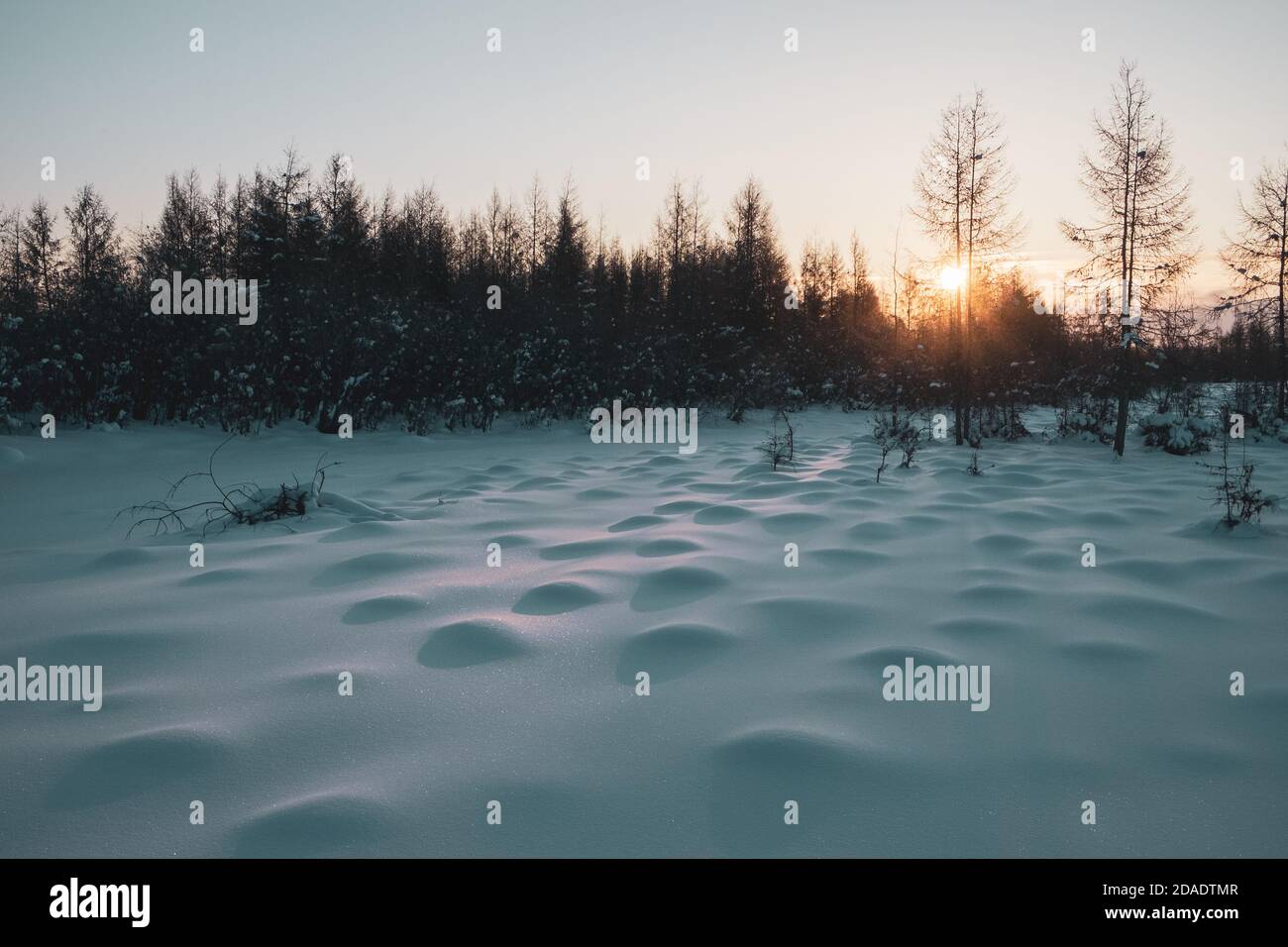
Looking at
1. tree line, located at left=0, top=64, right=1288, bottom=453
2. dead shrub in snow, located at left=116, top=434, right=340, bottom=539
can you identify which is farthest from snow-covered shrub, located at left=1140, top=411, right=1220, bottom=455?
dead shrub in snow, located at left=116, top=434, right=340, bottom=539

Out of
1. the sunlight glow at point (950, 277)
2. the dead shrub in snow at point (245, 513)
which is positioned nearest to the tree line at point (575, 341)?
the sunlight glow at point (950, 277)

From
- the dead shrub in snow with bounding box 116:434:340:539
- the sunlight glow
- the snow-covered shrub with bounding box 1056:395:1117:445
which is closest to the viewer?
the dead shrub in snow with bounding box 116:434:340:539

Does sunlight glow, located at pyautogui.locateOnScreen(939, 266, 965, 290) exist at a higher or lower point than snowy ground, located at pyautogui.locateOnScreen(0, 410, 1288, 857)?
higher

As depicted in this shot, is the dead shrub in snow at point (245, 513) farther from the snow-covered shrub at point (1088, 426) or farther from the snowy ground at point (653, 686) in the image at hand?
the snow-covered shrub at point (1088, 426)

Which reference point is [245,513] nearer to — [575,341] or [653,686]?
[653,686]

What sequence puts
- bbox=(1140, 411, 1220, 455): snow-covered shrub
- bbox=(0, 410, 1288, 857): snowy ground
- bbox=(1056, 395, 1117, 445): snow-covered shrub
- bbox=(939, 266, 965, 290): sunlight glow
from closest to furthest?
bbox=(0, 410, 1288, 857): snowy ground, bbox=(1140, 411, 1220, 455): snow-covered shrub, bbox=(1056, 395, 1117, 445): snow-covered shrub, bbox=(939, 266, 965, 290): sunlight glow

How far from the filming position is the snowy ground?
188cm

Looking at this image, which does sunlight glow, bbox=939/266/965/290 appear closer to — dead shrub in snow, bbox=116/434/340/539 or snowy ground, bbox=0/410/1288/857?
snowy ground, bbox=0/410/1288/857

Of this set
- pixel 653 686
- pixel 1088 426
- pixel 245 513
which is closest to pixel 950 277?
pixel 1088 426

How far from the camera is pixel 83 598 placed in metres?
3.62

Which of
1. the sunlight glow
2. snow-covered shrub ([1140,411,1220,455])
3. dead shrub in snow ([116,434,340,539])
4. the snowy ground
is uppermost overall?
the sunlight glow

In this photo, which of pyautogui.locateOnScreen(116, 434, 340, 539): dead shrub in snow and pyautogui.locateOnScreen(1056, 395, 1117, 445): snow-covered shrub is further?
pyautogui.locateOnScreen(1056, 395, 1117, 445): snow-covered shrub
